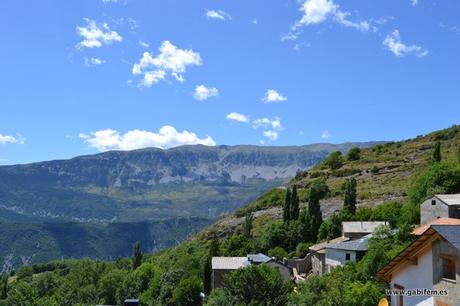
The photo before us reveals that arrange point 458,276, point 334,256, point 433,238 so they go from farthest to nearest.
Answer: point 334,256
point 433,238
point 458,276

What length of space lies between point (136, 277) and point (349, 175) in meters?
63.5

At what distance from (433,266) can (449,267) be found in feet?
2.18

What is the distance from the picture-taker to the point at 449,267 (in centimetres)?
1611

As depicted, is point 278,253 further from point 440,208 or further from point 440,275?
point 440,275

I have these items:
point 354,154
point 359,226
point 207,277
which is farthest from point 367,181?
point 207,277

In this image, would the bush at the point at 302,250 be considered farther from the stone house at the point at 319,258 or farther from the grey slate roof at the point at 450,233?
the grey slate roof at the point at 450,233

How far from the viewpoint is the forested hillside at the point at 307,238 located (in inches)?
1860

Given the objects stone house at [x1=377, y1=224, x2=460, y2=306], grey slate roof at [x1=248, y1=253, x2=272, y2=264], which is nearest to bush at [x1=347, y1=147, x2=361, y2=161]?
grey slate roof at [x1=248, y1=253, x2=272, y2=264]

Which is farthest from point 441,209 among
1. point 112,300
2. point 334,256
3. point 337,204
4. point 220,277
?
point 112,300

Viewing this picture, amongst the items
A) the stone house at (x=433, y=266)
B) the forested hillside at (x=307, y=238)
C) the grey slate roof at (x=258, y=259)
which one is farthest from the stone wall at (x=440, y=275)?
the grey slate roof at (x=258, y=259)

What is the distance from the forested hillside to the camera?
155 feet

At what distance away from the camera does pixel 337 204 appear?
373 feet

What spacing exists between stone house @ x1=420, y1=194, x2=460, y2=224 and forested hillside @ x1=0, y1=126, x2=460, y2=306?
2.60 meters

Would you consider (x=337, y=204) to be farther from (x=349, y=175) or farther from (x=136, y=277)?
(x=136, y=277)
